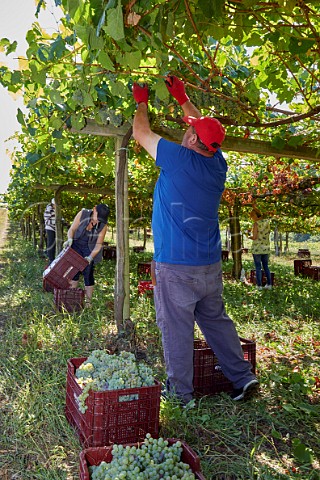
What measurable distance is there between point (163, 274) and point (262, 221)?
6696 millimetres

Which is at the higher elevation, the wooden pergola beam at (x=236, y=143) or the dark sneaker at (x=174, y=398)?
the wooden pergola beam at (x=236, y=143)

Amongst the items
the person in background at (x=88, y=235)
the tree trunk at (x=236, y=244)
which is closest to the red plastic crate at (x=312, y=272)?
the tree trunk at (x=236, y=244)

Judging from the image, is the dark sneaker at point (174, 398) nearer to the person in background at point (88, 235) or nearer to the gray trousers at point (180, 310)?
the gray trousers at point (180, 310)

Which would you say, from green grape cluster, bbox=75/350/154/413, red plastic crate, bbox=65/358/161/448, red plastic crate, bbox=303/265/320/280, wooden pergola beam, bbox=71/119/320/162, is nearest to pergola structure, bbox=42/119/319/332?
wooden pergola beam, bbox=71/119/320/162

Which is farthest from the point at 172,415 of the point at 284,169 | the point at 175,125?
the point at 284,169

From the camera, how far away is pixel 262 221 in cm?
940

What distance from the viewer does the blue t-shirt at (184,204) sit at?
2.98 metres

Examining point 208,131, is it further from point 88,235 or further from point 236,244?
point 236,244

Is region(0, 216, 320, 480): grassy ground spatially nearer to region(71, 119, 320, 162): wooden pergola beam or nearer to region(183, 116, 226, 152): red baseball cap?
region(183, 116, 226, 152): red baseball cap

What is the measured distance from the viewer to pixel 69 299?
19.0 ft

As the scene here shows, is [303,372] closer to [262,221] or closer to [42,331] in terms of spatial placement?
[42,331]

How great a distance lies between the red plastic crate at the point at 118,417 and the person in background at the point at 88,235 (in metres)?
3.60

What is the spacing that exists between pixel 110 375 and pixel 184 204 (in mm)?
1160

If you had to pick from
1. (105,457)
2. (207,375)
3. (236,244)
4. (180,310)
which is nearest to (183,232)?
(180,310)
